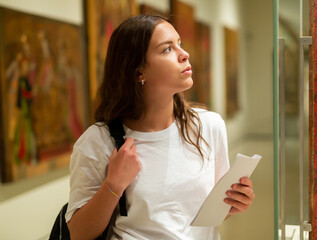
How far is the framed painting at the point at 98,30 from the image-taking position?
3328 millimetres

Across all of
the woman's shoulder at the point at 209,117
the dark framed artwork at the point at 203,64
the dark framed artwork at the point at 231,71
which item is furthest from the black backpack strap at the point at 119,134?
the dark framed artwork at the point at 231,71

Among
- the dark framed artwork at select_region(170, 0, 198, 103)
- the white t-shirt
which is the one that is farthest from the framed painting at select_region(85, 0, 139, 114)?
the white t-shirt

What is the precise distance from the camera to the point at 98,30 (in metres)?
3.45

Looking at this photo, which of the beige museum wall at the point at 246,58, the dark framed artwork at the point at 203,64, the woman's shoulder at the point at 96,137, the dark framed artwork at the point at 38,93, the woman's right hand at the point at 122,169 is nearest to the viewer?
the woman's right hand at the point at 122,169

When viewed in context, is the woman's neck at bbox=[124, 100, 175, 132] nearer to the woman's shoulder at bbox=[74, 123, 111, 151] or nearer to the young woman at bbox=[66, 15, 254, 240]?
the young woman at bbox=[66, 15, 254, 240]

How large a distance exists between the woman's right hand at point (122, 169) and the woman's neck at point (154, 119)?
0.18 m

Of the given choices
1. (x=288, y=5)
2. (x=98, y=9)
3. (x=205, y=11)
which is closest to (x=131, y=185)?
(x=288, y=5)

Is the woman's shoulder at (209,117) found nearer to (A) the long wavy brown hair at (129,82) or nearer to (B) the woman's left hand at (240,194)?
(A) the long wavy brown hair at (129,82)

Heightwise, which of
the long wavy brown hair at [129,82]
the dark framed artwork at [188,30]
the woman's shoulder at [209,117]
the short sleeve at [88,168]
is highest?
the dark framed artwork at [188,30]

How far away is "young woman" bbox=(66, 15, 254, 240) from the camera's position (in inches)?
56.1

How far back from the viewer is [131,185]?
1.46 meters

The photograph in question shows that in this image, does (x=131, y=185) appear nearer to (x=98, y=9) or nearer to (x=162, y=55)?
(x=162, y=55)

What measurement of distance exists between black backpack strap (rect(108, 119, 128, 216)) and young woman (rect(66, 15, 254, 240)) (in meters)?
0.02

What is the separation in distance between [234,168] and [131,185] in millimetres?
366
